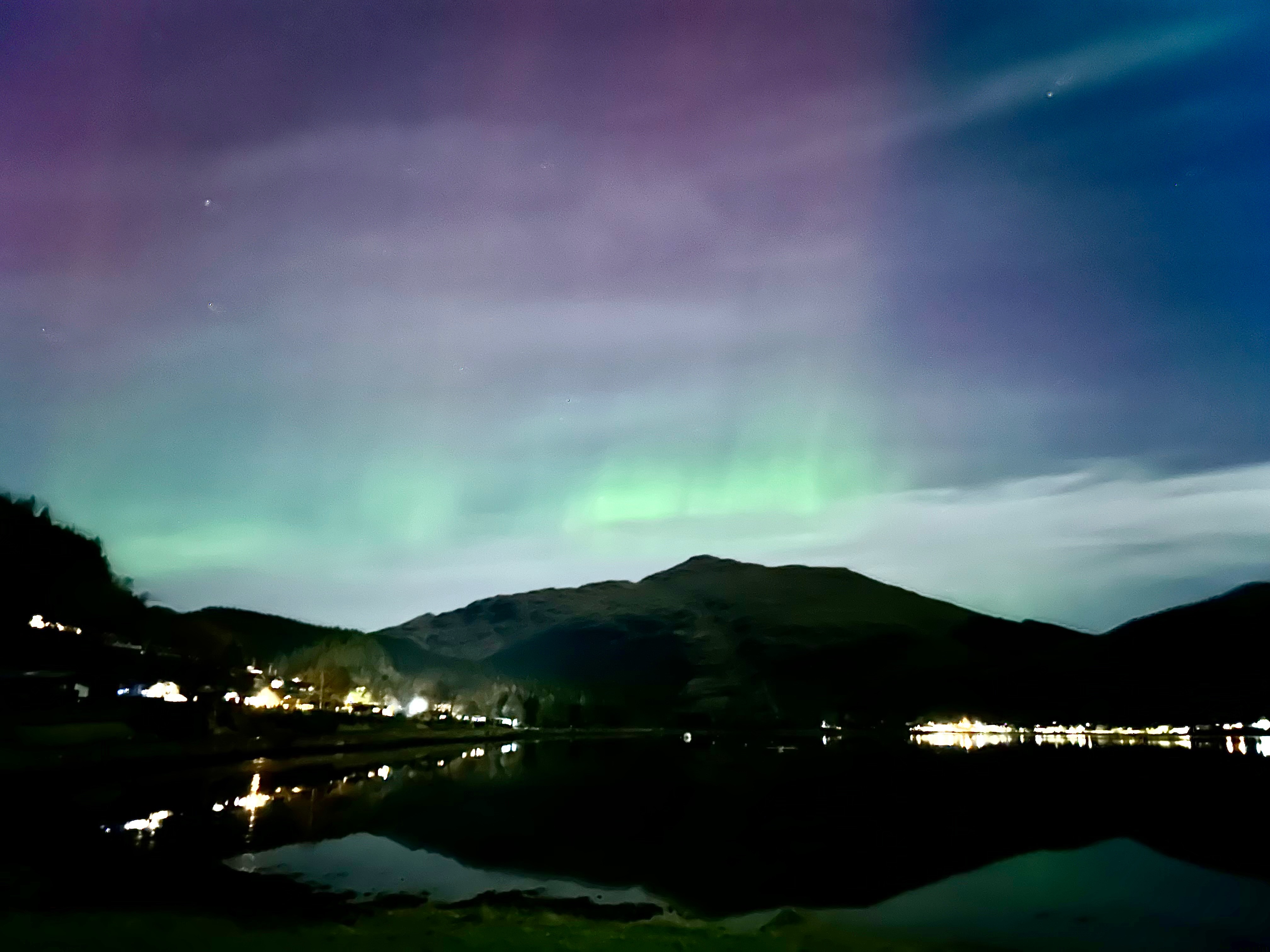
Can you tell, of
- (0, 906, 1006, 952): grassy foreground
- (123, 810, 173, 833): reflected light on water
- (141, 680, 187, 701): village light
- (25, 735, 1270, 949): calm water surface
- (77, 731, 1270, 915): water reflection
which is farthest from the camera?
(141, 680, 187, 701): village light

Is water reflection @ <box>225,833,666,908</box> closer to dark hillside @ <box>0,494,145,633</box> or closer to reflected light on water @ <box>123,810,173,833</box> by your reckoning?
reflected light on water @ <box>123,810,173,833</box>

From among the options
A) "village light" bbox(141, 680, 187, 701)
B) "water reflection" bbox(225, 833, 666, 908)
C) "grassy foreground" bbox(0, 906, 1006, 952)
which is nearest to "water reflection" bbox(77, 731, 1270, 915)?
"water reflection" bbox(225, 833, 666, 908)

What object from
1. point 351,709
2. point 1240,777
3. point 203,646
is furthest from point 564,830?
point 351,709

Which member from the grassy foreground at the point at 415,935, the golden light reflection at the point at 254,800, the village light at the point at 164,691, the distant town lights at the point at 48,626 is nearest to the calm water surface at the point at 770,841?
the golden light reflection at the point at 254,800

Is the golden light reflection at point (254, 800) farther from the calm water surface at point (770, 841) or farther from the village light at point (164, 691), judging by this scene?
the village light at point (164, 691)

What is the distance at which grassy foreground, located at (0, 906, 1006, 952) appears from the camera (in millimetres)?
18094

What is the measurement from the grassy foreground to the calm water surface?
166 inches

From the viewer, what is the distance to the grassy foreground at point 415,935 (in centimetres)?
1809

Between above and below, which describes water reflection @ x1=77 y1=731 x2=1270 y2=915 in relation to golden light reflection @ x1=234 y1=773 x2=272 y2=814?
below

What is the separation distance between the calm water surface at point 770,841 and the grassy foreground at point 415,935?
4.22m

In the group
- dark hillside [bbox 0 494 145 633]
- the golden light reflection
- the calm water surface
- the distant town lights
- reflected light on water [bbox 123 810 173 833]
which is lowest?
the calm water surface

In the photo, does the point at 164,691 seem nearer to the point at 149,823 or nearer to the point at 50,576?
the point at 50,576

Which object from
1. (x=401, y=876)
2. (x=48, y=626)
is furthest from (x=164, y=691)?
(x=401, y=876)

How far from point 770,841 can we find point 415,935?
25885mm
